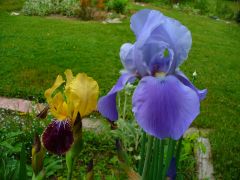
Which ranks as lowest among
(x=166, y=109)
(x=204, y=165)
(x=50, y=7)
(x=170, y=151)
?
(x=204, y=165)

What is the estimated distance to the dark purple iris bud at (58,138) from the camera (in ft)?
4.63

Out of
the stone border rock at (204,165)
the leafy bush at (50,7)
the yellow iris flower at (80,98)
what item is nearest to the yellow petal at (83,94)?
the yellow iris flower at (80,98)

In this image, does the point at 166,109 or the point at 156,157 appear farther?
the point at 156,157

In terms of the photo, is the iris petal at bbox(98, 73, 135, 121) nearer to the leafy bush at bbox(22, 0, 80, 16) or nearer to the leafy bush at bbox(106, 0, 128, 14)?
the leafy bush at bbox(22, 0, 80, 16)

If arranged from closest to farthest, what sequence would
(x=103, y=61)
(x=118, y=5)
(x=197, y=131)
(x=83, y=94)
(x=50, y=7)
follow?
(x=83, y=94)
(x=197, y=131)
(x=103, y=61)
(x=50, y=7)
(x=118, y=5)

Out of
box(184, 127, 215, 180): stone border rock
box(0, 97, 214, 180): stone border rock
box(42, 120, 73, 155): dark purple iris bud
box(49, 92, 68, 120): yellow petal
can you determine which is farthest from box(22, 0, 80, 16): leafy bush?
box(42, 120, 73, 155): dark purple iris bud

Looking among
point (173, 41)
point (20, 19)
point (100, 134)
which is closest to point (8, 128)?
point (100, 134)

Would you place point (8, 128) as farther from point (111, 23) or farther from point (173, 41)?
point (111, 23)

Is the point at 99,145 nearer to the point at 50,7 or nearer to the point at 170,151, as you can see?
the point at 170,151

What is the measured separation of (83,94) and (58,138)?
17 cm

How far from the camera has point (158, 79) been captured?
3.84ft

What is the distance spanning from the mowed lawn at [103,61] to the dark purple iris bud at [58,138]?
2537 mm

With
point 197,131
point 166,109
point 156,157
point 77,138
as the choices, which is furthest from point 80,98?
point 197,131

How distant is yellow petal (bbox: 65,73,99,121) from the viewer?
1484 millimetres
